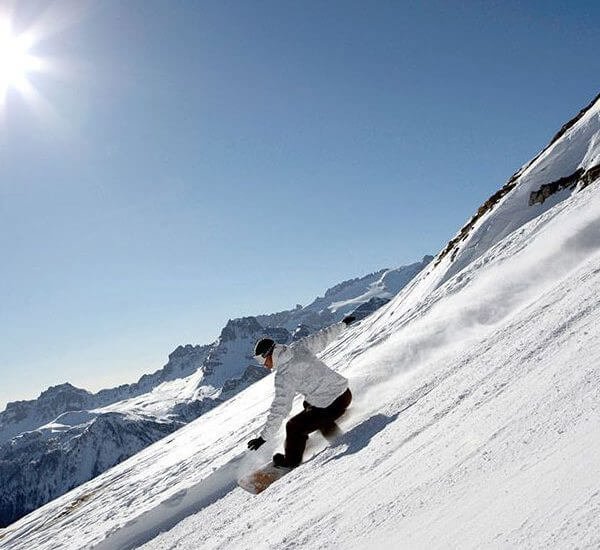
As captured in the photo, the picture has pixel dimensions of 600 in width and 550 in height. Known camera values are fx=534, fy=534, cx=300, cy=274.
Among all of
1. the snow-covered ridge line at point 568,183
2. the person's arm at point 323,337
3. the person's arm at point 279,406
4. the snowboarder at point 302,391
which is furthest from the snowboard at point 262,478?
the snow-covered ridge line at point 568,183

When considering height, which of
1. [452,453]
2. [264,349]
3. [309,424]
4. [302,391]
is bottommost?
[452,453]

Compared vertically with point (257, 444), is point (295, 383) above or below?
above

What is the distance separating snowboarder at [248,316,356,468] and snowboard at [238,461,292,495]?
0.44ft

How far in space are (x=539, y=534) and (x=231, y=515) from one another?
4.85 metres

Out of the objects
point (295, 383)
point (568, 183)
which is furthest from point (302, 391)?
point (568, 183)

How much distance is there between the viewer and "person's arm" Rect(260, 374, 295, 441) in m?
7.48

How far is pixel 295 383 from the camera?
24.7ft

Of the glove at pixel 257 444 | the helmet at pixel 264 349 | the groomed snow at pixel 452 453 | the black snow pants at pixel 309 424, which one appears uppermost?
the helmet at pixel 264 349

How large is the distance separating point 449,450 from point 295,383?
11.0 feet

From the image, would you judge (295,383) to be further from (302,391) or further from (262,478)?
(262,478)

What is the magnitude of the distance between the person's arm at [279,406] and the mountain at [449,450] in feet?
2.14

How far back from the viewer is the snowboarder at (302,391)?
745 cm

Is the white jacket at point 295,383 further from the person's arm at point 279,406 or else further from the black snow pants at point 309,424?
the black snow pants at point 309,424

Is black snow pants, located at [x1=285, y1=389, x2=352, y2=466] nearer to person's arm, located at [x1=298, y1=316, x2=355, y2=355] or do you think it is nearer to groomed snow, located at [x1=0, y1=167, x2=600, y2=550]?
groomed snow, located at [x1=0, y1=167, x2=600, y2=550]
